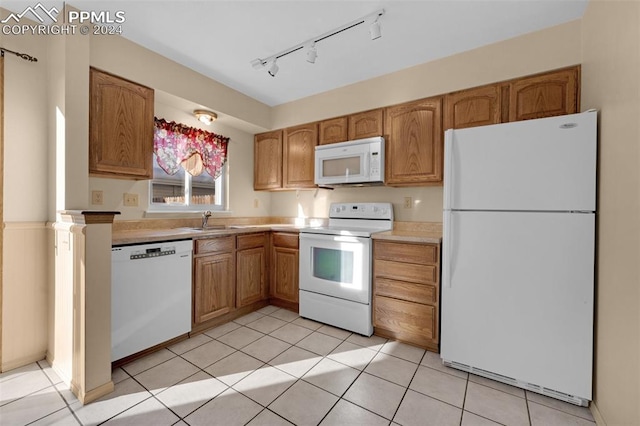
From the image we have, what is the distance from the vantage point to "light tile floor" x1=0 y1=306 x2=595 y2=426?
1.49m

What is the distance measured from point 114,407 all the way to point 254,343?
97cm

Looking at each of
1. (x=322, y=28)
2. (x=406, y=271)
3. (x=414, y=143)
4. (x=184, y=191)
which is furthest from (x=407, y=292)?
(x=184, y=191)

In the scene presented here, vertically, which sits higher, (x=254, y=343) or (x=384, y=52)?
(x=384, y=52)

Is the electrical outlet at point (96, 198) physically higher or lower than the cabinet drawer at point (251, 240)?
higher

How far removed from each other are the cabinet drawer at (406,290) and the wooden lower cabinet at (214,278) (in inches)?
55.0

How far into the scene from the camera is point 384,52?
2.37 m

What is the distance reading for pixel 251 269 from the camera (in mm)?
2949

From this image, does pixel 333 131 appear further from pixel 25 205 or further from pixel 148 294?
pixel 25 205

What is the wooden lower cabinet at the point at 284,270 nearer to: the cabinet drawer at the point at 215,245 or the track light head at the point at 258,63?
the cabinet drawer at the point at 215,245

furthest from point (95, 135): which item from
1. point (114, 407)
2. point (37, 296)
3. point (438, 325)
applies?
point (438, 325)

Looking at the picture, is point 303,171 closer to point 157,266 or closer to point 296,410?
point 157,266

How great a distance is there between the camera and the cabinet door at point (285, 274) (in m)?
2.99

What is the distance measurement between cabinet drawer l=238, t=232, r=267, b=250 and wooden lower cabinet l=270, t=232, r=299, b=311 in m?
0.13

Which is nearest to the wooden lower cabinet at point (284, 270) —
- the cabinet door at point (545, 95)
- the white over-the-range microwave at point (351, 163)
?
the white over-the-range microwave at point (351, 163)
